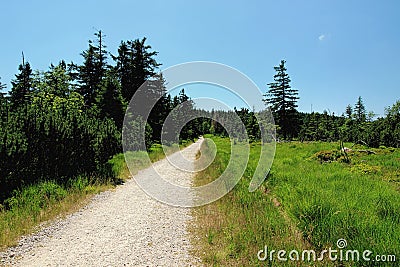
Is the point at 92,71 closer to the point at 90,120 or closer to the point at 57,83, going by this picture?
the point at 57,83

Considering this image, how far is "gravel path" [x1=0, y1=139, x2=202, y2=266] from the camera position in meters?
4.42

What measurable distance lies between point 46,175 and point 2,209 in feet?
8.00

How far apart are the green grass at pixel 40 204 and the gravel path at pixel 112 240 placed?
0.37 meters

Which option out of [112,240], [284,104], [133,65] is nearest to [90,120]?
[112,240]

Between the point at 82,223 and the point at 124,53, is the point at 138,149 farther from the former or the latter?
the point at 124,53

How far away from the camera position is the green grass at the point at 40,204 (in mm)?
5625

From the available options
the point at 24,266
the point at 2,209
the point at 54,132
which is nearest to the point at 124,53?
the point at 54,132

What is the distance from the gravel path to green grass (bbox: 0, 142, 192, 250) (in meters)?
0.37

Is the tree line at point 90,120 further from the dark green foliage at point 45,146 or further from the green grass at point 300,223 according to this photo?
the green grass at point 300,223

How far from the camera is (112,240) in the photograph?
17.2ft

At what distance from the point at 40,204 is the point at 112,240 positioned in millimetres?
3289

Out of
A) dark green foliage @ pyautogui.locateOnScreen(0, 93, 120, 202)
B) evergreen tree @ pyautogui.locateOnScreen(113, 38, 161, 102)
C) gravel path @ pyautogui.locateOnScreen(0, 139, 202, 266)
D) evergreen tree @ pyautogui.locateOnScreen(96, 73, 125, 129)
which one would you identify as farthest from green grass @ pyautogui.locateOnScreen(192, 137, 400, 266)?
evergreen tree @ pyautogui.locateOnScreen(113, 38, 161, 102)

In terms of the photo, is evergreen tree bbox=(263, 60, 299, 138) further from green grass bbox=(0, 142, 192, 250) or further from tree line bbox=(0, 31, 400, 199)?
green grass bbox=(0, 142, 192, 250)

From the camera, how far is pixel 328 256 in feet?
11.6
